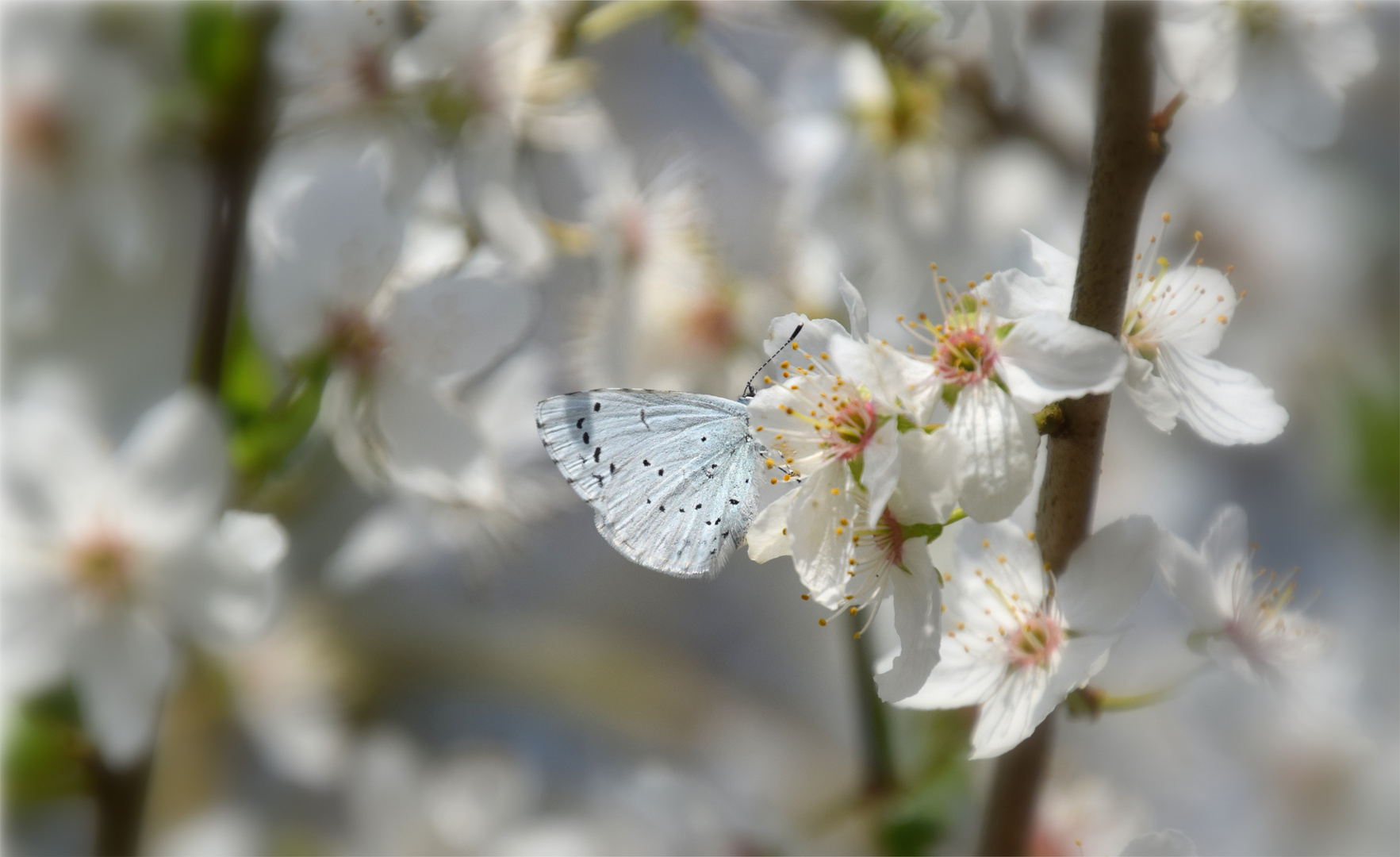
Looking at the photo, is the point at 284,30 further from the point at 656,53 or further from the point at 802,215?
the point at 656,53

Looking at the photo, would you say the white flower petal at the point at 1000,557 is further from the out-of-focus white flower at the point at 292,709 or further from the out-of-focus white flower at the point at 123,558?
the out-of-focus white flower at the point at 292,709

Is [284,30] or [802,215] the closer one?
[284,30]

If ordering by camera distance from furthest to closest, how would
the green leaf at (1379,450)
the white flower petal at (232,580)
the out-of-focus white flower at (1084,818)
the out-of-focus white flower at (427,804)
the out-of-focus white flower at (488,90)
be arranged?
the green leaf at (1379,450), the out-of-focus white flower at (427,804), the out-of-focus white flower at (1084,818), the out-of-focus white flower at (488,90), the white flower petal at (232,580)

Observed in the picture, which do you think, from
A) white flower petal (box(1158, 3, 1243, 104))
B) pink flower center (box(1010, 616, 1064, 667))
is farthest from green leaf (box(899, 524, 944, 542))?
white flower petal (box(1158, 3, 1243, 104))

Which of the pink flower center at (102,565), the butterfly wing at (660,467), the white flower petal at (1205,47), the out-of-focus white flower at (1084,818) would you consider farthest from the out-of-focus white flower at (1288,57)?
the pink flower center at (102,565)

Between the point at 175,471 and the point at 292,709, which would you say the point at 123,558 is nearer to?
the point at 175,471

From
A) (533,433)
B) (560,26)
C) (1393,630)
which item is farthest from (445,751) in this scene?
(1393,630)

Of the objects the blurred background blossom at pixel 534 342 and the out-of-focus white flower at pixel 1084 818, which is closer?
the blurred background blossom at pixel 534 342

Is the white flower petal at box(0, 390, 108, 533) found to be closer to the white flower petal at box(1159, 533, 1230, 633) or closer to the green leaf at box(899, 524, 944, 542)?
the green leaf at box(899, 524, 944, 542)
